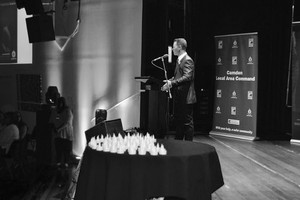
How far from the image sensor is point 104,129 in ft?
11.0

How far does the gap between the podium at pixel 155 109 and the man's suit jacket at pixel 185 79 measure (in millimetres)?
276

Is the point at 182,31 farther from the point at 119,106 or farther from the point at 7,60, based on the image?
the point at 7,60

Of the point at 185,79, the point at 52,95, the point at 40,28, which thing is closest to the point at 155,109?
the point at 185,79

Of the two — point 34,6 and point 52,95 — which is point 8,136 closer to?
point 52,95

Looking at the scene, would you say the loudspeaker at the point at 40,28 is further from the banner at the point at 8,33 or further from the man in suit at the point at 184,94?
the man in suit at the point at 184,94

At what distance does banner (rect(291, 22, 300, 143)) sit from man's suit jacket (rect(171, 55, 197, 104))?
303 centimetres

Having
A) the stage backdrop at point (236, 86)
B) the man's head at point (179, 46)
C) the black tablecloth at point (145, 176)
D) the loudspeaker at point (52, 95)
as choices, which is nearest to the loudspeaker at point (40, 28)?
the loudspeaker at point (52, 95)

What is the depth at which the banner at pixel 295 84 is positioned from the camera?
6.98 meters

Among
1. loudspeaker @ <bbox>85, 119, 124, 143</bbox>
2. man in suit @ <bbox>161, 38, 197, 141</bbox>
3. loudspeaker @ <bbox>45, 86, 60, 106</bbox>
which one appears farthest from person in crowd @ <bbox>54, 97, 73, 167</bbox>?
loudspeaker @ <bbox>85, 119, 124, 143</bbox>

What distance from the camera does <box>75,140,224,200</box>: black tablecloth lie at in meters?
Answer: 2.06

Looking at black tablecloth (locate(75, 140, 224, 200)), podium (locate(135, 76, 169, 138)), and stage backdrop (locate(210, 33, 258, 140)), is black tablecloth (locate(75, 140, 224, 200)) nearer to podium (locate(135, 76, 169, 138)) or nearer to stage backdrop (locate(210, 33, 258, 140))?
podium (locate(135, 76, 169, 138))

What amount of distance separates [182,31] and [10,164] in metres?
4.01

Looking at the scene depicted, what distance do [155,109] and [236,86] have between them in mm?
2915

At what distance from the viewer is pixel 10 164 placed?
17.9 feet
